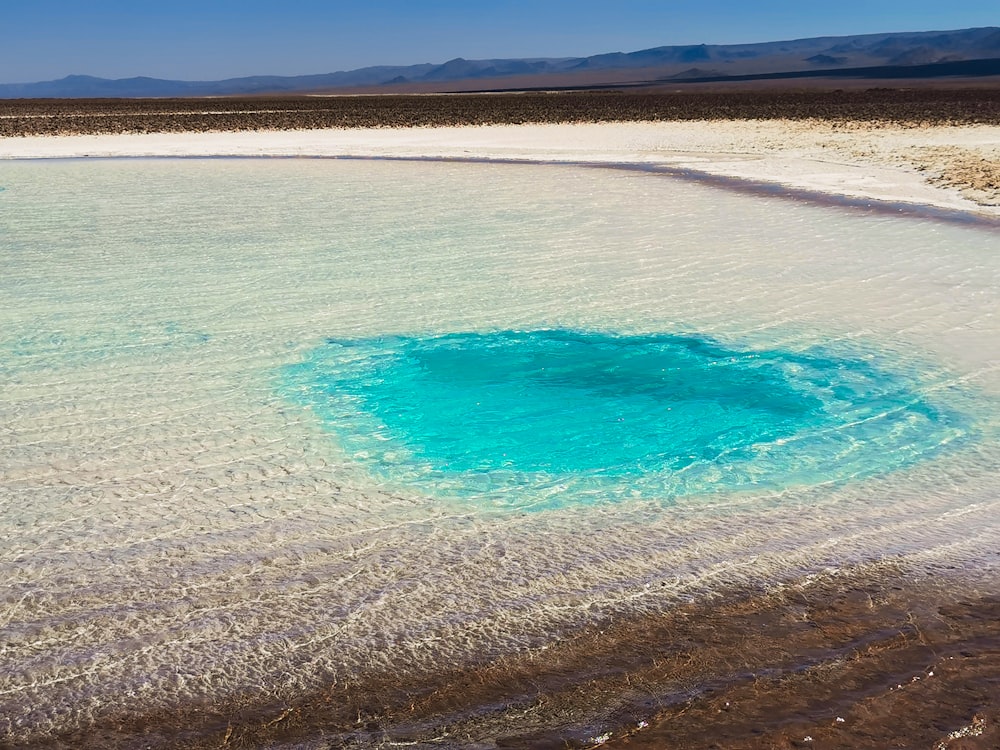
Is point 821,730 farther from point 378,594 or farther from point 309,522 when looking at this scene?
point 309,522

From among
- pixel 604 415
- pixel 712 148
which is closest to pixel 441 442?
pixel 604 415

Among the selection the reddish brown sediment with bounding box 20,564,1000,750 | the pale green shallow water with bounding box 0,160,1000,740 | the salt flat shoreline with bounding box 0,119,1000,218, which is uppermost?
the salt flat shoreline with bounding box 0,119,1000,218

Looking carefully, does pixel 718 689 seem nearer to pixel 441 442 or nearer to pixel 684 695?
pixel 684 695

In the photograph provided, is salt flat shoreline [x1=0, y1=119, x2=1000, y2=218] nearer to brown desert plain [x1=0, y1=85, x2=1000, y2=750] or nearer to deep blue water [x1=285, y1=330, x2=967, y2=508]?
deep blue water [x1=285, y1=330, x2=967, y2=508]

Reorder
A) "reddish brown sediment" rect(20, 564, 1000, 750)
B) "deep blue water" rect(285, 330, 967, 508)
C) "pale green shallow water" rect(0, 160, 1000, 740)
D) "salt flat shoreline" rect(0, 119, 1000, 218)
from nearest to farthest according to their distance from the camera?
"reddish brown sediment" rect(20, 564, 1000, 750)
"pale green shallow water" rect(0, 160, 1000, 740)
"deep blue water" rect(285, 330, 967, 508)
"salt flat shoreline" rect(0, 119, 1000, 218)

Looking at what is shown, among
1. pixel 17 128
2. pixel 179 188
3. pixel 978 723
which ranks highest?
pixel 17 128

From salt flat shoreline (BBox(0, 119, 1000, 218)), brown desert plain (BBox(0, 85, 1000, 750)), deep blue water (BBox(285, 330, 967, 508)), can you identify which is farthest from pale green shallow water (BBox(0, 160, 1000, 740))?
salt flat shoreline (BBox(0, 119, 1000, 218))

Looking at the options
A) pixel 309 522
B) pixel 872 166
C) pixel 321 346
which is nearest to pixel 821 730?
pixel 309 522
